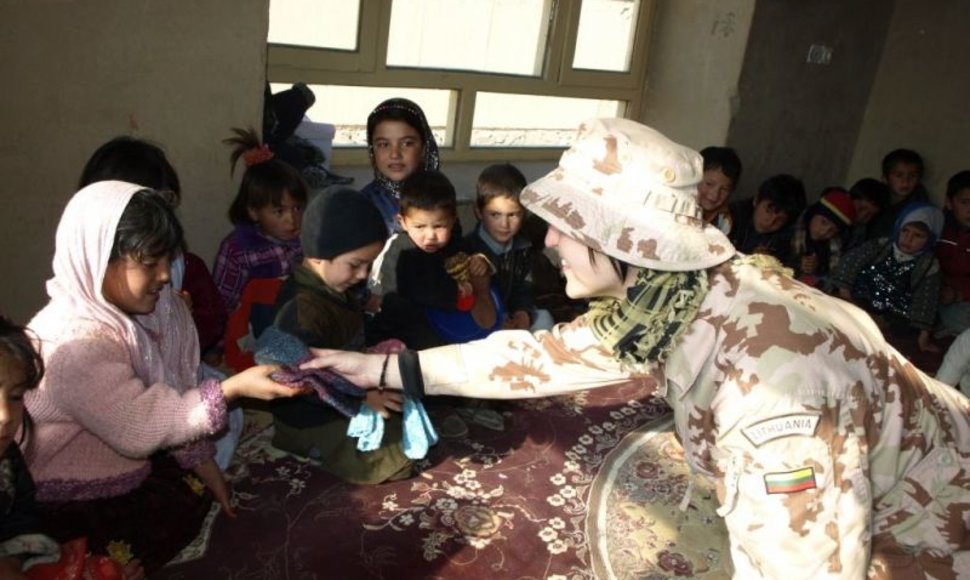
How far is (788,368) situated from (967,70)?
5.70m

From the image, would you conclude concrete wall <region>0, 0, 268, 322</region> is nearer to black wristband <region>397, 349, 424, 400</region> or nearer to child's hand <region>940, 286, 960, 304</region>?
black wristband <region>397, 349, 424, 400</region>

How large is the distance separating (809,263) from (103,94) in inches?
171

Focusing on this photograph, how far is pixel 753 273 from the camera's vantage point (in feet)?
5.98

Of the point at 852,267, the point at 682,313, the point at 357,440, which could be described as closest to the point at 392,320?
the point at 357,440

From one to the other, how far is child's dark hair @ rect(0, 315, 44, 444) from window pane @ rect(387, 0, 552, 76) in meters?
3.28

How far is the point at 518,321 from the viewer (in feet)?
12.6

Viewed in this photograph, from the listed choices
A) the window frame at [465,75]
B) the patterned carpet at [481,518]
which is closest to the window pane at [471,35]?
the window frame at [465,75]

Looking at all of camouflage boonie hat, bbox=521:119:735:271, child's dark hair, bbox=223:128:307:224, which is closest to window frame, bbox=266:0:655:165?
child's dark hair, bbox=223:128:307:224

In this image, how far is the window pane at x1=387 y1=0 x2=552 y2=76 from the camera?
461cm

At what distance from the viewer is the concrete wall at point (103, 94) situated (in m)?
2.99

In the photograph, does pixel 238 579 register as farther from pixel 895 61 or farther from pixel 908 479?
pixel 895 61

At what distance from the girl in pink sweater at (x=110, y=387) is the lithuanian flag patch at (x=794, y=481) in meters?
1.26

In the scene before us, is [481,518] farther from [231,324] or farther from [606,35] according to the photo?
[606,35]

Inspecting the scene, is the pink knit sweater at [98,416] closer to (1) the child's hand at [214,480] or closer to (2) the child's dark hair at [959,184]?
(1) the child's hand at [214,480]
